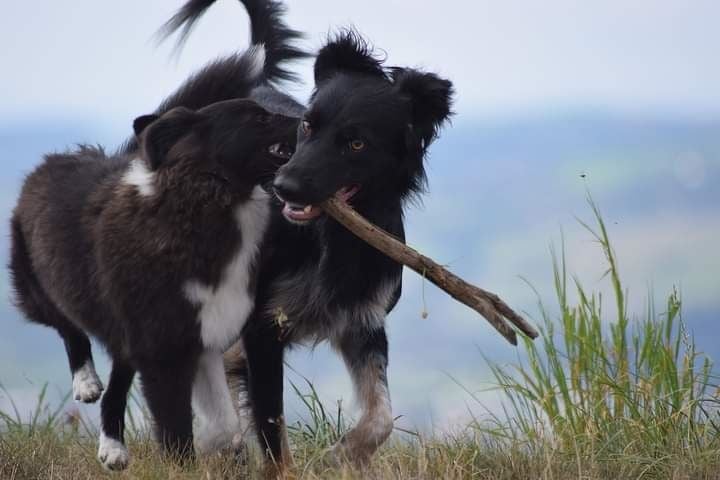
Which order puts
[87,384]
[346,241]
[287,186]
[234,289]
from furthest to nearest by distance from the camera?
[87,384]
[346,241]
[234,289]
[287,186]

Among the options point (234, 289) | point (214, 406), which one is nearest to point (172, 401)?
point (214, 406)

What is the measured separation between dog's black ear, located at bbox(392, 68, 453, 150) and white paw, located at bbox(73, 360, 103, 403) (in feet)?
7.87

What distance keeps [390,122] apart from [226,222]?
0.91m

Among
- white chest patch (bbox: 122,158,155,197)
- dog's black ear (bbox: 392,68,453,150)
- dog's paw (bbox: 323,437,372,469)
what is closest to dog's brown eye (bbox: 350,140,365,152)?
dog's black ear (bbox: 392,68,453,150)

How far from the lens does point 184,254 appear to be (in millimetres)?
5840

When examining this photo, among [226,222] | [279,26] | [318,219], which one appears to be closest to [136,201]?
[226,222]

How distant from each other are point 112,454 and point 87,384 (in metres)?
0.68

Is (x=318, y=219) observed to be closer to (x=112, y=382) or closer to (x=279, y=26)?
(x=112, y=382)

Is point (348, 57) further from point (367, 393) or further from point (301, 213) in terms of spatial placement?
point (367, 393)

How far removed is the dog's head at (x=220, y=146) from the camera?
5.86m

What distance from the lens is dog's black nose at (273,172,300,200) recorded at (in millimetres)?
5438

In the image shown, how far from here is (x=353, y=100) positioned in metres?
5.78

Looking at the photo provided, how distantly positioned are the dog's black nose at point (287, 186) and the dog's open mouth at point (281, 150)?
44 cm

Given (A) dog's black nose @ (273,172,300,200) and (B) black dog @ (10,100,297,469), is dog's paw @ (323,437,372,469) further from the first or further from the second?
(A) dog's black nose @ (273,172,300,200)
